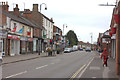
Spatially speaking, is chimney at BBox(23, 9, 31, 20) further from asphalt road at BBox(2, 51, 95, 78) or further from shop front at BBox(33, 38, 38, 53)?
asphalt road at BBox(2, 51, 95, 78)

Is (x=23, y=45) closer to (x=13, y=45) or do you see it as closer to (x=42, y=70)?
(x=13, y=45)

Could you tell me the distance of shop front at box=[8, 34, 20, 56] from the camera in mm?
31644

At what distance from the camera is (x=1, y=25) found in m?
27.9

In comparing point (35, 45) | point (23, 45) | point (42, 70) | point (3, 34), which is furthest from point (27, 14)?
point (42, 70)

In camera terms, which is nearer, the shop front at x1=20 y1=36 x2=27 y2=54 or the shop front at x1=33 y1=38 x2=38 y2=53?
the shop front at x1=20 y1=36 x2=27 y2=54

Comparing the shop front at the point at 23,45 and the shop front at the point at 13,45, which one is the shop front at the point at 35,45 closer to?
the shop front at the point at 23,45

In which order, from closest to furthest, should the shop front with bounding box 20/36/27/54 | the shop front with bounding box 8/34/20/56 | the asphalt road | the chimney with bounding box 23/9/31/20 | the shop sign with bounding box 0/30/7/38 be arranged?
the asphalt road → the shop sign with bounding box 0/30/7/38 → the shop front with bounding box 8/34/20/56 → the shop front with bounding box 20/36/27/54 → the chimney with bounding box 23/9/31/20

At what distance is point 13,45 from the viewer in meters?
33.9

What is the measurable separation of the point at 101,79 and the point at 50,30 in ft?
171

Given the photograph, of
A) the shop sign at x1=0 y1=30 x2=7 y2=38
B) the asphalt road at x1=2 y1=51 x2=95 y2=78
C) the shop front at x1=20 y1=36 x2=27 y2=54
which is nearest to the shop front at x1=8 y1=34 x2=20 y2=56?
the shop front at x1=20 y1=36 x2=27 y2=54

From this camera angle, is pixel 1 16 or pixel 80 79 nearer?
A: pixel 80 79

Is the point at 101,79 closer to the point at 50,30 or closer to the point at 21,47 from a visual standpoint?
the point at 21,47

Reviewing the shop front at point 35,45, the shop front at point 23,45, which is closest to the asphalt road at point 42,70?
the shop front at point 23,45

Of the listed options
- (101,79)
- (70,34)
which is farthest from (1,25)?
(70,34)
